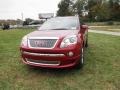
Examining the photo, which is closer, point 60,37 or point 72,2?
point 60,37

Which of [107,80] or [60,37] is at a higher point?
[60,37]

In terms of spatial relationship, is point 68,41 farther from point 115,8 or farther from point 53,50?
point 115,8

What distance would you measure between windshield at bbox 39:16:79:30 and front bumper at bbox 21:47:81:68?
1483 millimetres

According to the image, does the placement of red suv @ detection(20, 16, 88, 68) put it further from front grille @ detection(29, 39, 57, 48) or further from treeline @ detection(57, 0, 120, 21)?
treeline @ detection(57, 0, 120, 21)

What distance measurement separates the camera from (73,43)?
228 inches

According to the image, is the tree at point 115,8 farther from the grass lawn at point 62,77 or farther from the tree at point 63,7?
the grass lawn at point 62,77

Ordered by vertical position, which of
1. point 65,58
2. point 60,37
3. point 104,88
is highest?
point 60,37

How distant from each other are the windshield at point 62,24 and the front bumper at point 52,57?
1483mm

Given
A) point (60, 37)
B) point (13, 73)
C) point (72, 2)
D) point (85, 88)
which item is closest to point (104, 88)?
point (85, 88)

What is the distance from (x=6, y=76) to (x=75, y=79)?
1773 millimetres

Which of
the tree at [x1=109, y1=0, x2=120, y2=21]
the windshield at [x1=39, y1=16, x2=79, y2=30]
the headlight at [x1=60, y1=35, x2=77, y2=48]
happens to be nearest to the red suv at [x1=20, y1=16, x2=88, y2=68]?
the headlight at [x1=60, y1=35, x2=77, y2=48]

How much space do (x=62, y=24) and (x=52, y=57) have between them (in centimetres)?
206

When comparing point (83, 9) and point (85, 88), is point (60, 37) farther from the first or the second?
point (83, 9)

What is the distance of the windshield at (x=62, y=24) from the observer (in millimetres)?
Result: 7159
